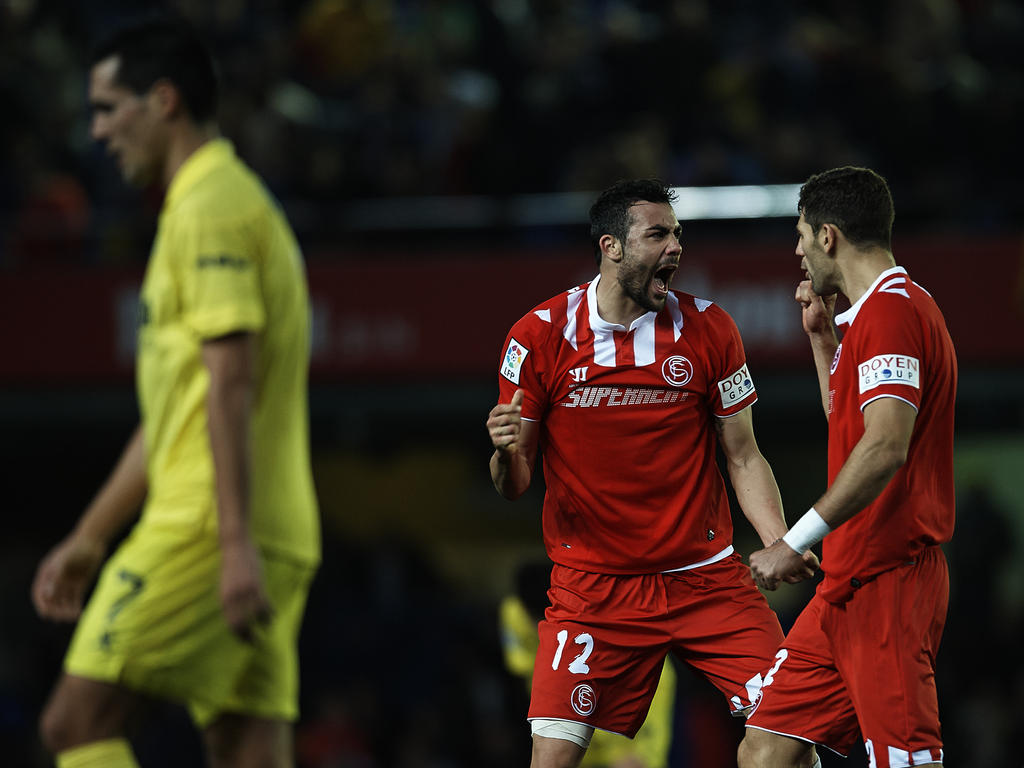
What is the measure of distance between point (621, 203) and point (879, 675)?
163 centimetres

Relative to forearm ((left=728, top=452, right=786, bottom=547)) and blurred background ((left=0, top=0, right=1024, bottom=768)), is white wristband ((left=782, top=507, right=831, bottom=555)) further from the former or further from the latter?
blurred background ((left=0, top=0, right=1024, bottom=768))

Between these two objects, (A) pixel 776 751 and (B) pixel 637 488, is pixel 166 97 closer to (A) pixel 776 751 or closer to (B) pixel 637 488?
(B) pixel 637 488

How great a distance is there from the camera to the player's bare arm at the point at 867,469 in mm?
3779

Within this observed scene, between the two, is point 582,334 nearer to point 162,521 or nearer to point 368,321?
point 162,521

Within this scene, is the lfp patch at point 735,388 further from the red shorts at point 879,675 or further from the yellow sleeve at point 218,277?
the yellow sleeve at point 218,277

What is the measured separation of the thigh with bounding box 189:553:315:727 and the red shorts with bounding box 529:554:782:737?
0.97m

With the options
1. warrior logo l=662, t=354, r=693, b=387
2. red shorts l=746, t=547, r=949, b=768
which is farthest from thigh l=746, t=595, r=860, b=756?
A: warrior logo l=662, t=354, r=693, b=387

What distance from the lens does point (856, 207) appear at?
408 cm

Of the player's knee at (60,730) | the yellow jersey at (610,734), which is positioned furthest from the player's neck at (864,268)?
the yellow jersey at (610,734)

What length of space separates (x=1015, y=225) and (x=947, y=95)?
51.7 inches

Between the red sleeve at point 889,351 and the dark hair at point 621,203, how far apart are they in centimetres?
87

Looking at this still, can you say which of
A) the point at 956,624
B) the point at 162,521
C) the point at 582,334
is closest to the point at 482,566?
the point at 956,624

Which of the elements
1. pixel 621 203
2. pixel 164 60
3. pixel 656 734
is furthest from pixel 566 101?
pixel 164 60

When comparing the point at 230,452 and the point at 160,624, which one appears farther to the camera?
the point at 160,624
